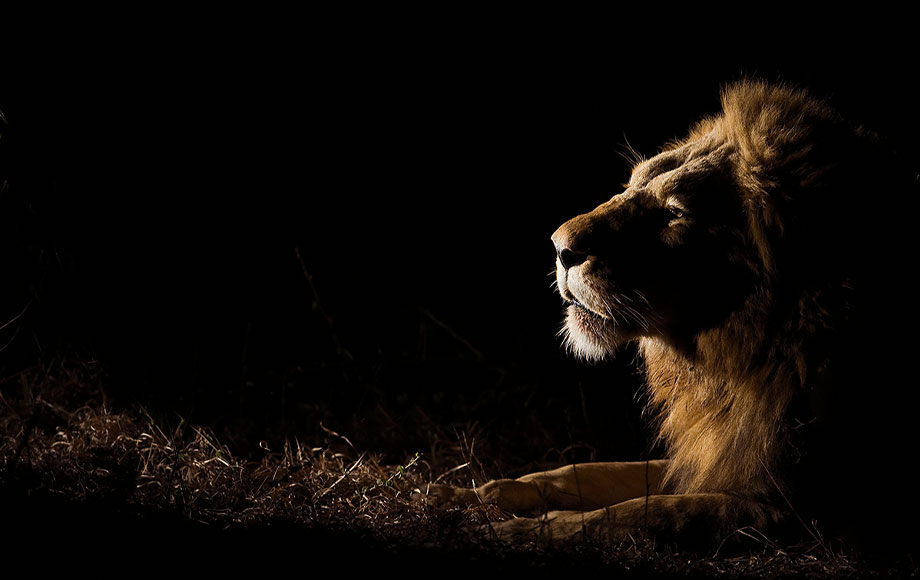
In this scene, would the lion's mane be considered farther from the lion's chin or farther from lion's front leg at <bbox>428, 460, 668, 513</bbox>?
lion's front leg at <bbox>428, 460, 668, 513</bbox>

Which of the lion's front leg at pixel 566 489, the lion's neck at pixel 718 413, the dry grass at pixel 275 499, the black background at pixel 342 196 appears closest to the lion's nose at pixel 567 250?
the lion's neck at pixel 718 413

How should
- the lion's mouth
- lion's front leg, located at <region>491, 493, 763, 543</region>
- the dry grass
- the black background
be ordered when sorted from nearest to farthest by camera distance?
1. the dry grass
2. lion's front leg, located at <region>491, 493, 763, 543</region>
3. the lion's mouth
4. the black background

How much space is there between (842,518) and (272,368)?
2.65 metres

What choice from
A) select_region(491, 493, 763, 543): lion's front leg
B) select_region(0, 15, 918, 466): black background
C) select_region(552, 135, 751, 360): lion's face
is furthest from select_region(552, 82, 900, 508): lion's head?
select_region(0, 15, 918, 466): black background

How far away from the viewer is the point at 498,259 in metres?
5.38

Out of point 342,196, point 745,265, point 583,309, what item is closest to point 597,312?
point 583,309


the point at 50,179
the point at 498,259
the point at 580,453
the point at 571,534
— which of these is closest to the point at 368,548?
the point at 571,534

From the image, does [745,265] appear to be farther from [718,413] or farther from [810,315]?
[718,413]

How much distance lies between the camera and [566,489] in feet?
9.79

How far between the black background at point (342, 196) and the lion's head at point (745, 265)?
1.10 metres

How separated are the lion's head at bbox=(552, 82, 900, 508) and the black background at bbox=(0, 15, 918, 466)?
110 centimetres

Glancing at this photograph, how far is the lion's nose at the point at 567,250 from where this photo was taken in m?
2.65

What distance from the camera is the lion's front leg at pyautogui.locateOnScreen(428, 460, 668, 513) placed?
2.87m

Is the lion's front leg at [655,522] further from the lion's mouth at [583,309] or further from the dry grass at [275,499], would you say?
the lion's mouth at [583,309]
